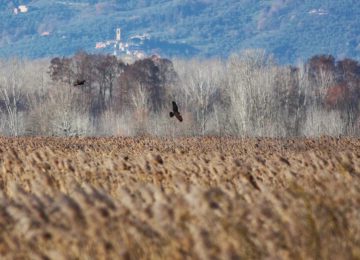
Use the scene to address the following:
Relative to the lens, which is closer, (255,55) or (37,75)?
(255,55)

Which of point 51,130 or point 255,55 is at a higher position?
point 255,55

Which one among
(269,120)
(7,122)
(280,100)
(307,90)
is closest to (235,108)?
(269,120)

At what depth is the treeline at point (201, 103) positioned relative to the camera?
204 ft

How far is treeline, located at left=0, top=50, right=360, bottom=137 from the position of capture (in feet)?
204

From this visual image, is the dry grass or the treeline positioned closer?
the dry grass

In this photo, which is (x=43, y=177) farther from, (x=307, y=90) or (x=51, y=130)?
(x=307, y=90)

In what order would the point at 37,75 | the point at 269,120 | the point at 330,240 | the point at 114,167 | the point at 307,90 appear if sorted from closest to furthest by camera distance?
the point at 330,240
the point at 114,167
the point at 269,120
the point at 307,90
the point at 37,75

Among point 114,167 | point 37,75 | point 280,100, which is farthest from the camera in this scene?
point 37,75

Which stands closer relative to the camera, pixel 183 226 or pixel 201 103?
pixel 183 226

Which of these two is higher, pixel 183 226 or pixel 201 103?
pixel 183 226

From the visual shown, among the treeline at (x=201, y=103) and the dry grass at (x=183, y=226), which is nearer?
the dry grass at (x=183, y=226)

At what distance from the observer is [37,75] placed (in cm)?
11562

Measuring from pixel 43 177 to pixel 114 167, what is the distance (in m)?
2.69

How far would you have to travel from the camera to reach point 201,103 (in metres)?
74.9
